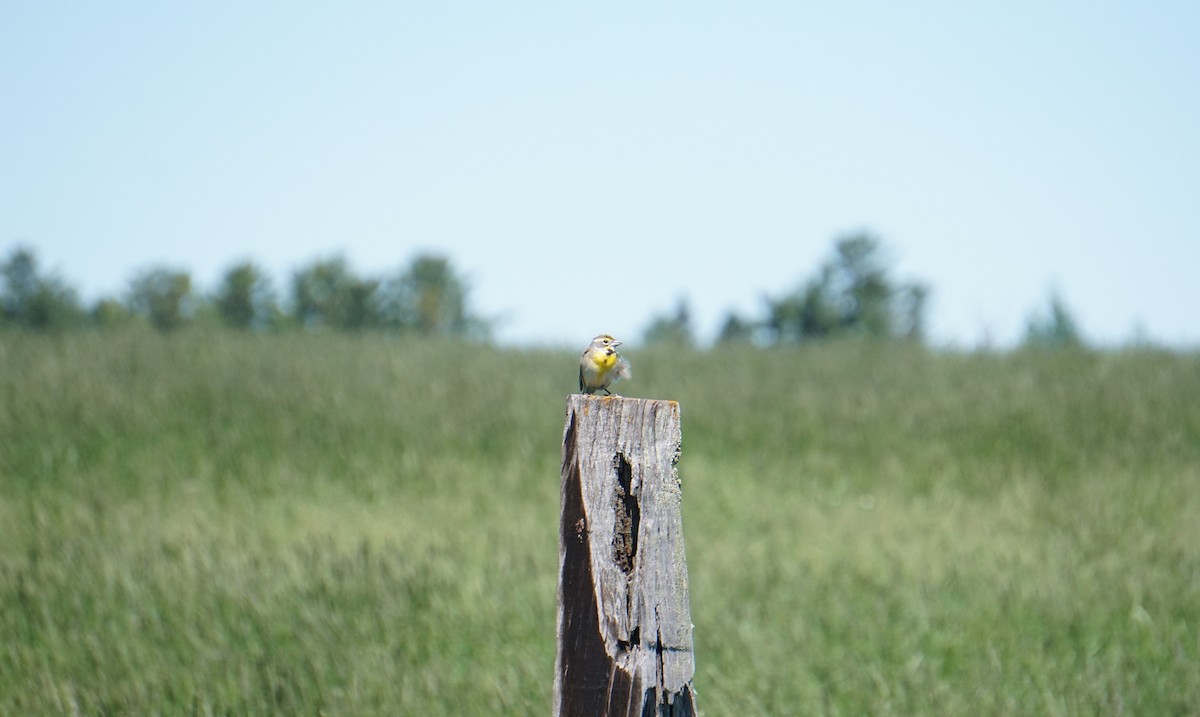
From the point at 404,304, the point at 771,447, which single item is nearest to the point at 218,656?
the point at 771,447

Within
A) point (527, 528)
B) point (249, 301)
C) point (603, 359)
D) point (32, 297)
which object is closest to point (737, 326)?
point (249, 301)

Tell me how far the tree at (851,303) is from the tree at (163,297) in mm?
26865

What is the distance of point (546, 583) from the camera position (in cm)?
741

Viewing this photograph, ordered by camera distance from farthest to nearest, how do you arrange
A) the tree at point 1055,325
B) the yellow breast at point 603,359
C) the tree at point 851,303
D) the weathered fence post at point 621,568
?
the tree at point 851,303
the tree at point 1055,325
the yellow breast at point 603,359
the weathered fence post at point 621,568

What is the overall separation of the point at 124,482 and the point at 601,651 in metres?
8.77

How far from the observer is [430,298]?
56125 mm

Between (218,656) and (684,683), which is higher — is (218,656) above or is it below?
below

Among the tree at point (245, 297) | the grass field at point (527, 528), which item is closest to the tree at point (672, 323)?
the tree at point (245, 297)

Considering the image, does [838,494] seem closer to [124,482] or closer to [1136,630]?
[1136,630]

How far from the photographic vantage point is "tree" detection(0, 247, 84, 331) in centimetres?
4809

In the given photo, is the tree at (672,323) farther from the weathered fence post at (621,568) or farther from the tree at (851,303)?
the weathered fence post at (621,568)

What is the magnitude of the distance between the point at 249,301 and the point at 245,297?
0.31 m

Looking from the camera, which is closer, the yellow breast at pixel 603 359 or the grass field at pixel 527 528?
the yellow breast at pixel 603 359

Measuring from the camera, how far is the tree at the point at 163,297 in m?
46.9
